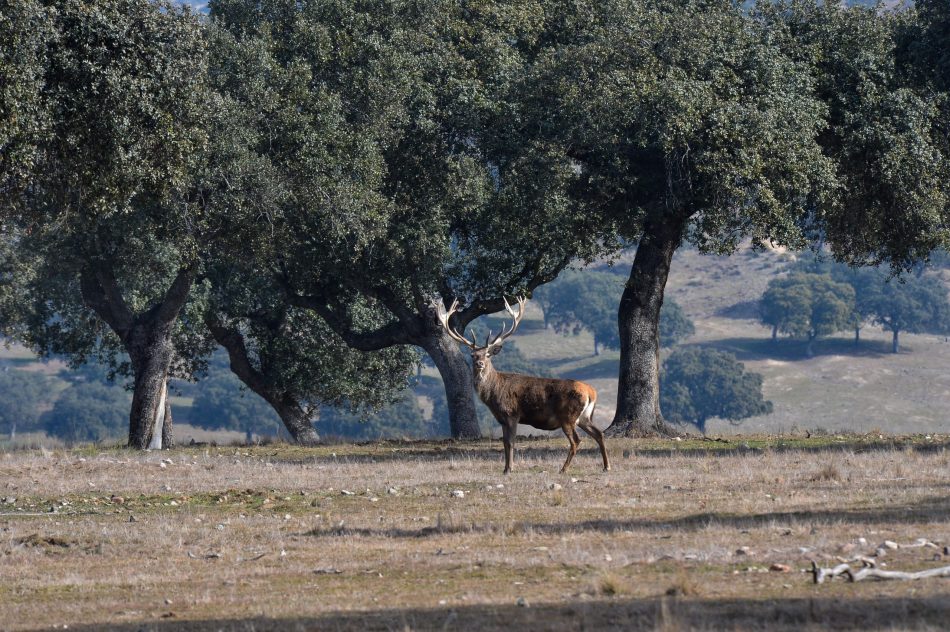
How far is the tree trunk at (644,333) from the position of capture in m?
34.1

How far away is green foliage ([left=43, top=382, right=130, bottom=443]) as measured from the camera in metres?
140

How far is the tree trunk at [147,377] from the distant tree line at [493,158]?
0.23 ft

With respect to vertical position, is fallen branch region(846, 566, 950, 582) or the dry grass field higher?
fallen branch region(846, 566, 950, 582)

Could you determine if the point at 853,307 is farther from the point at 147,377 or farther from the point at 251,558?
the point at 251,558

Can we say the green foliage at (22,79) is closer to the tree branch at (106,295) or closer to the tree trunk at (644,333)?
the tree branch at (106,295)

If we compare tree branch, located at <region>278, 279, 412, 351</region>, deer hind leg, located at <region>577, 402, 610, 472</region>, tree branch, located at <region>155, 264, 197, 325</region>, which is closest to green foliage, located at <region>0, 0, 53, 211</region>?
deer hind leg, located at <region>577, 402, 610, 472</region>

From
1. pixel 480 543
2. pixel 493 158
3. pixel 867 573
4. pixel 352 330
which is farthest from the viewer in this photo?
pixel 352 330

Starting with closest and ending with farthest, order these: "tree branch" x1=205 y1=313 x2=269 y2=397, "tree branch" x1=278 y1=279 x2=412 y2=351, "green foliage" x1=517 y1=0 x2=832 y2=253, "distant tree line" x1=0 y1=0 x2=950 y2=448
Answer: "green foliage" x1=517 y1=0 x2=832 y2=253 < "distant tree line" x1=0 y1=0 x2=950 y2=448 < "tree branch" x1=278 y1=279 x2=412 y2=351 < "tree branch" x1=205 y1=313 x2=269 y2=397

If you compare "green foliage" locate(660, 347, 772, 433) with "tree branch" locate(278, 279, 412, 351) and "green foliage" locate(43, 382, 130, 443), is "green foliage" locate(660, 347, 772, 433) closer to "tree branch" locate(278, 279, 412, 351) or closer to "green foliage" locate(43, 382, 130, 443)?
"green foliage" locate(43, 382, 130, 443)

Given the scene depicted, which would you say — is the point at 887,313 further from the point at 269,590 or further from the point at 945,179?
the point at 269,590

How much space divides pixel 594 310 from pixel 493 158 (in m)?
127

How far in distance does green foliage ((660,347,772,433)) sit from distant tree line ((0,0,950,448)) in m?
89.7

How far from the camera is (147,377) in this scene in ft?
117

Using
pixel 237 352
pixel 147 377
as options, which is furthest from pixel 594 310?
pixel 147 377
